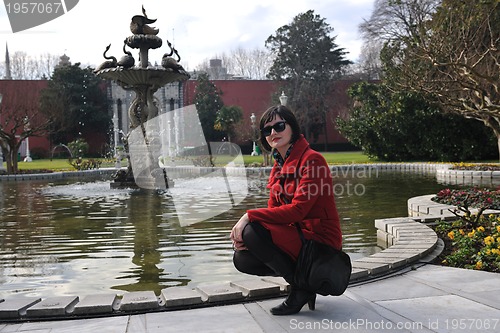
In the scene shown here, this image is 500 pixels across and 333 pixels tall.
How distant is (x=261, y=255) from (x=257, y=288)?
25.6 inches

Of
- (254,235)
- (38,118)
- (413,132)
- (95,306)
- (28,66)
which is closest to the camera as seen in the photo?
(254,235)

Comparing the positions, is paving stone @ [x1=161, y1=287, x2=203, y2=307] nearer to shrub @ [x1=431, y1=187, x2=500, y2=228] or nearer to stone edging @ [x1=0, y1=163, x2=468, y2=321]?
stone edging @ [x1=0, y1=163, x2=468, y2=321]

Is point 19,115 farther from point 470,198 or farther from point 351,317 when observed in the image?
point 351,317

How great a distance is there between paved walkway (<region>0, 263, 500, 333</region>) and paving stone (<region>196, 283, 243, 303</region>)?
103 mm

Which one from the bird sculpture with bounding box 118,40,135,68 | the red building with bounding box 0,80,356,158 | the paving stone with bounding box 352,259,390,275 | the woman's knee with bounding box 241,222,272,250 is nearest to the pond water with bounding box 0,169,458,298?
the paving stone with bounding box 352,259,390,275

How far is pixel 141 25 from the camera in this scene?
51.3 ft

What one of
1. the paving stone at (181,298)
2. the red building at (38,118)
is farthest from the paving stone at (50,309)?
the red building at (38,118)

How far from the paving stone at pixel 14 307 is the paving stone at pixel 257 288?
161 cm

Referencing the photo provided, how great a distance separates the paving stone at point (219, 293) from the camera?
3801 mm

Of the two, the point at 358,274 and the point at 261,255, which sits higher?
the point at 261,255

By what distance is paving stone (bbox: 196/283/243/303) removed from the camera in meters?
3.80

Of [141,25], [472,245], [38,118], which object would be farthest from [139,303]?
[38,118]

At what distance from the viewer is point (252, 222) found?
3.37 m

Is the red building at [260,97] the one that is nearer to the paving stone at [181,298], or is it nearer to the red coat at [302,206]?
the paving stone at [181,298]
